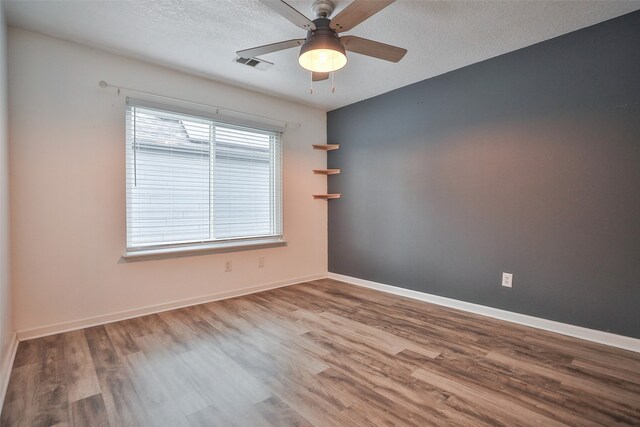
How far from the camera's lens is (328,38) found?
6.13 feet

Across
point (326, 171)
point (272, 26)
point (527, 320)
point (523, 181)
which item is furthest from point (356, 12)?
point (527, 320)

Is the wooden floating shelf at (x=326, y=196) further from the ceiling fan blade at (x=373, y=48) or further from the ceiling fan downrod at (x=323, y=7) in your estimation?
the ceiling fan downrod at (x=323, y=7)

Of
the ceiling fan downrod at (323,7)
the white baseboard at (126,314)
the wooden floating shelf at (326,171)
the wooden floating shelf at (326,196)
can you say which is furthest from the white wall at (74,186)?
the wooden floating shelf at (326,196)

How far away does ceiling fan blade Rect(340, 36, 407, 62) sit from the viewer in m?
1.97

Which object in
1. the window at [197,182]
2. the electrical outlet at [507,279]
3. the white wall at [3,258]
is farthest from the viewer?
the window at [197,182]

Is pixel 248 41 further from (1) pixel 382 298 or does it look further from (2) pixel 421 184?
(1) pixel 382 298

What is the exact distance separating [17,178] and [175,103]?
1396 millimetres

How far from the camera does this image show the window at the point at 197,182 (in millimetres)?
2893

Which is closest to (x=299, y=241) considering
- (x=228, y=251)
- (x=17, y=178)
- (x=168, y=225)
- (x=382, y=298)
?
(x=228, y=251)

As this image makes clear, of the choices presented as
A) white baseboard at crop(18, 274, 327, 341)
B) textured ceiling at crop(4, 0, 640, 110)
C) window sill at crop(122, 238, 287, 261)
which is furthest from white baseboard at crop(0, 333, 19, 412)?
textured ceiling at crop(4, 0, 640, 110)

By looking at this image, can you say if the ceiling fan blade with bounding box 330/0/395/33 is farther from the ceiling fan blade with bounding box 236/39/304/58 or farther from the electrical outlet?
the electrical outlet

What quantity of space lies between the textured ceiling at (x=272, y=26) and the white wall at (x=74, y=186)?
22cm

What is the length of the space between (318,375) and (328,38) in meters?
2.07

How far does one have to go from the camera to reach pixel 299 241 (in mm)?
4176
